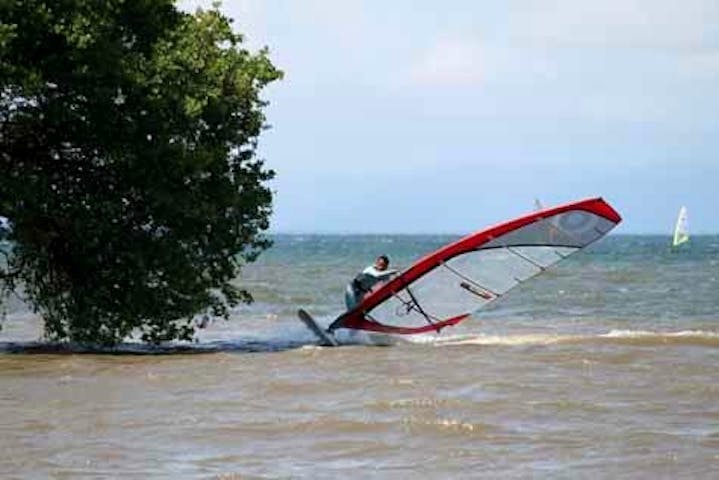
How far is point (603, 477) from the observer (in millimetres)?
10461

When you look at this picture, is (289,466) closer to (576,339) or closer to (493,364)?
(493,364)

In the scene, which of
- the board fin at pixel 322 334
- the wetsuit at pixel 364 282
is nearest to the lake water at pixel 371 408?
the board fin at pixel 322 334

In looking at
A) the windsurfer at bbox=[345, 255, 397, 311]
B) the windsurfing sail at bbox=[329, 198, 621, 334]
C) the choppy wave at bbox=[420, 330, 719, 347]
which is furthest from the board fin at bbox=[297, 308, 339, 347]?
the choppy wave at bbox=[420, 330, 719, 347]

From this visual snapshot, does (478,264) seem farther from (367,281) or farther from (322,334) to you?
(322,334)

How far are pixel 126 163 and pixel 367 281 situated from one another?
408 centimetres

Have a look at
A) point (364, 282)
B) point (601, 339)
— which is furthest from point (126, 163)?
point (601, 339)

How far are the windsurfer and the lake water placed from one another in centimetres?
59

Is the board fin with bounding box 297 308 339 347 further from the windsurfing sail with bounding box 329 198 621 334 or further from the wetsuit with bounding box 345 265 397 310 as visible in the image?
the wetsuit with bounding box 345 265 397 310

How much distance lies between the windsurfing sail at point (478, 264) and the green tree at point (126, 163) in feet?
6.37

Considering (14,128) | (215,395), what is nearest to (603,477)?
(215,395)

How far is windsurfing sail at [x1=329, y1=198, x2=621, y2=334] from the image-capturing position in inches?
822

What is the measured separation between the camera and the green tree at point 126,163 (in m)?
18.3

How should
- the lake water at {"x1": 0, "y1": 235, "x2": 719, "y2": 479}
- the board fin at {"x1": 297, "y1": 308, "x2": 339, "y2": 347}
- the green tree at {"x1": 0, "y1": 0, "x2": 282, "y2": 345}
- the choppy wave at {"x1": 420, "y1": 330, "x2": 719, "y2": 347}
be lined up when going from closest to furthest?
the lake water at {"x1": 0, "y1": 235, "x2": 719, "y2": 479}
the green tree at {"x1": 0, "y1": 0, "x2": 282, "y2": 345}
the board fin at {"x1": 297, "y1": 308, "x2": 339, "y2": 347}
the choppy wave at {"x1": 420, "y1": 330, "x2": 719, "y2": 347}

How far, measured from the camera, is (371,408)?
13930mm
